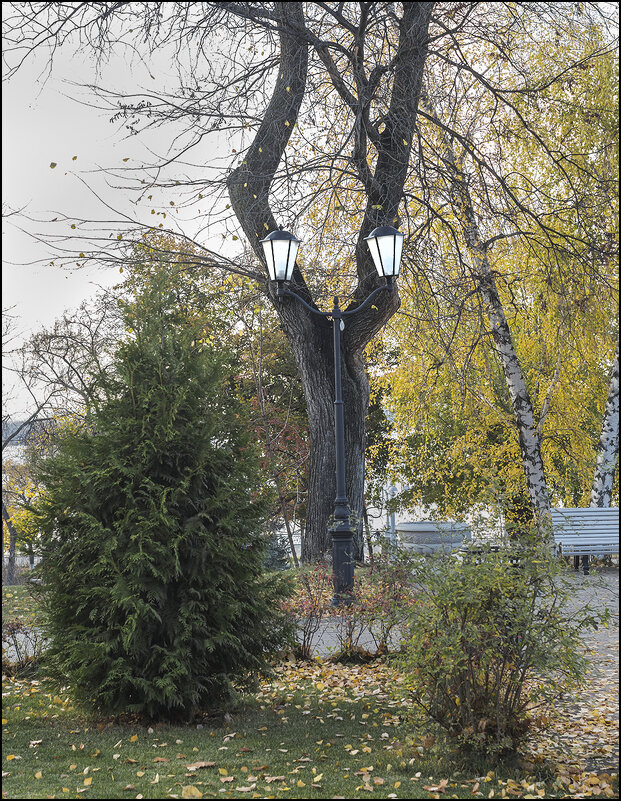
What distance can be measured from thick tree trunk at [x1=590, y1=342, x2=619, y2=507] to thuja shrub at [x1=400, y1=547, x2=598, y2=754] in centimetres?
1025

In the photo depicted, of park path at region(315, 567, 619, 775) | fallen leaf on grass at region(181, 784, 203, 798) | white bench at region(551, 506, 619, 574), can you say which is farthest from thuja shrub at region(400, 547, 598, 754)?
white bench at region(551, 506, 619, 574)

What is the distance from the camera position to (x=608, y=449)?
14508 mm

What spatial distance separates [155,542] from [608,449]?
11.5m

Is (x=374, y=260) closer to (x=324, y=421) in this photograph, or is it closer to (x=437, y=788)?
(x=324, y=421)

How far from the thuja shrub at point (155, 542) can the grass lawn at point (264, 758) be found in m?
0.32

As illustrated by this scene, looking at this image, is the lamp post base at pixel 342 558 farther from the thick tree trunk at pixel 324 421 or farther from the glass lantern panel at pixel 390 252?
the glass lantern panel at pixel 390 252

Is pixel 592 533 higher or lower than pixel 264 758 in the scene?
higher

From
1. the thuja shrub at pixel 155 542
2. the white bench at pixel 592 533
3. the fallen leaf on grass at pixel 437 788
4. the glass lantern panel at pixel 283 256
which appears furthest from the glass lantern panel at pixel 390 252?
the fallen leaf on grass at pixel 437 788

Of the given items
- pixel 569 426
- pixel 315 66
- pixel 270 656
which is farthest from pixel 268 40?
pixel 569 426

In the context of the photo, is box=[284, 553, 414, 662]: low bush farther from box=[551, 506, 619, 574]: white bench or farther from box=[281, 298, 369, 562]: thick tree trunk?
box=[551, 506, 619, 574]: white bench

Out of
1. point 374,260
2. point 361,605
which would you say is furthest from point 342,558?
point 374,260

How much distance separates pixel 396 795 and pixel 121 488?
258 cm

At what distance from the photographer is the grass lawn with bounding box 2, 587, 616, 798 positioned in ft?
12.9

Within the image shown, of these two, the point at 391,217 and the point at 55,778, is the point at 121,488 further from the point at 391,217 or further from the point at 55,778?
the point at 391,217
